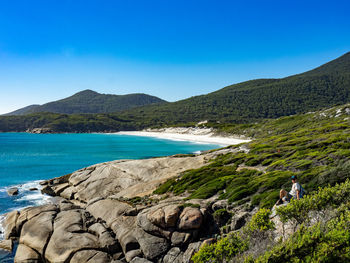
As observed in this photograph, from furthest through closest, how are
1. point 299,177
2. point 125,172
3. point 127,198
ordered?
point 125,172
point 127,198
point 299,177

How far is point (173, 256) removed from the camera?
1669 centimetres

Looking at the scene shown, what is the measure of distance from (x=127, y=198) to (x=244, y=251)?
64.2 ft

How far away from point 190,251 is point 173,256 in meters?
1.37

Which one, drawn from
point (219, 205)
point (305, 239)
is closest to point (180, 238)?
point (219, 205)

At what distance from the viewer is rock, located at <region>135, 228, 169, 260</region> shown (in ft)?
56.8

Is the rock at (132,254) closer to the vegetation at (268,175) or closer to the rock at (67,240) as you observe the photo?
the rock at (67,240)

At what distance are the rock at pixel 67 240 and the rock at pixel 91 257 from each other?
53 cm

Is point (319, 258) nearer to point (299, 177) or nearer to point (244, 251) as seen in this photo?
point (244, 251)

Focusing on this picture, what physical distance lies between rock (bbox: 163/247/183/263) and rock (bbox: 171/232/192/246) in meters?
0.41

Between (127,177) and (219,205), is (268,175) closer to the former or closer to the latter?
(219,205)

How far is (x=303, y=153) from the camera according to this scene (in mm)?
31859

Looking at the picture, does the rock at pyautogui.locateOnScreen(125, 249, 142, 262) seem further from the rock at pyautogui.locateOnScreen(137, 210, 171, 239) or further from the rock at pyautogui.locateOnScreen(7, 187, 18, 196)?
the rock at pyautogui.locateOnScreen(7, 187, 18, 196)

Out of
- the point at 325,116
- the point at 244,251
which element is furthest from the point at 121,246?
the point at 325,116

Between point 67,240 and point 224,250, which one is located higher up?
point 224,250
